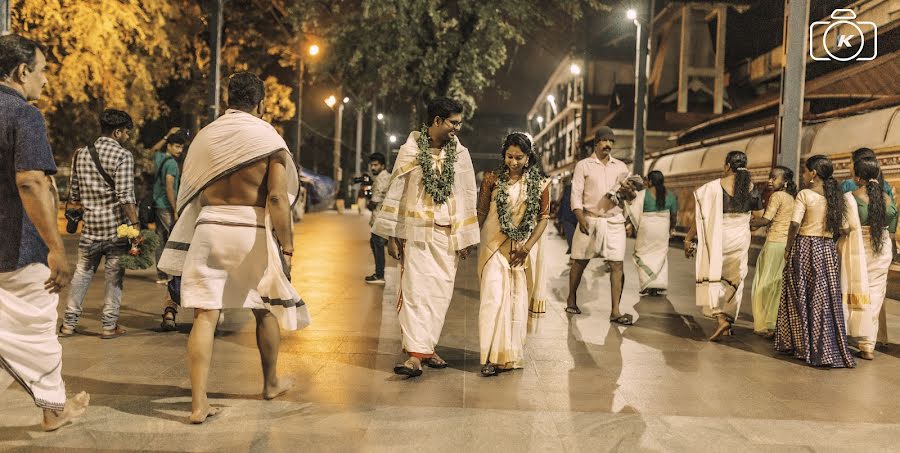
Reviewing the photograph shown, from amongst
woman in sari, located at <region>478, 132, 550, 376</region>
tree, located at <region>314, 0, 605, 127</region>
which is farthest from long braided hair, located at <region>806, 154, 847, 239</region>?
tree, located at <region>314, 0, 605, 127</region>

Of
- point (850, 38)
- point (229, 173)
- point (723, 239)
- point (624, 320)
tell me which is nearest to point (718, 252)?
point (723, 239)

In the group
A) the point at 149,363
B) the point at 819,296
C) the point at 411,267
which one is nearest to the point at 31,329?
the point at 149,363

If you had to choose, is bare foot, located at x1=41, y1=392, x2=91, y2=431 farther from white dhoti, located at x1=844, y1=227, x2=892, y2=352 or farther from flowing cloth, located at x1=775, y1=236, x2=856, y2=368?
white dhoti, located at x1=844, y1=227, x2=892, y2=352

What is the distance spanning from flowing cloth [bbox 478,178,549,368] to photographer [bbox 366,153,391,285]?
14.4 feet

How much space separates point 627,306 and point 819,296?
3.19 meters

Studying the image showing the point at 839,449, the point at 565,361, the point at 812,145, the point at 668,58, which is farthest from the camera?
the point at 668,58

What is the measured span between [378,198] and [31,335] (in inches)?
256

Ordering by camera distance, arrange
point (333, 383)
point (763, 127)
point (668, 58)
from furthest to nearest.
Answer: point (668, 58)
point (763, 127)
point (333, 383)

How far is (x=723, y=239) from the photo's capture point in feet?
24.4

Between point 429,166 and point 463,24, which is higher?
point 463,24

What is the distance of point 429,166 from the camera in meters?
5.60

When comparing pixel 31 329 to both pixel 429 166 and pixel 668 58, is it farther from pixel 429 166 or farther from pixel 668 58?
pixel 668 58

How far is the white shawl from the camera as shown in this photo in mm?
7227

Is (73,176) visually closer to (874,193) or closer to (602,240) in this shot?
(602,240)
